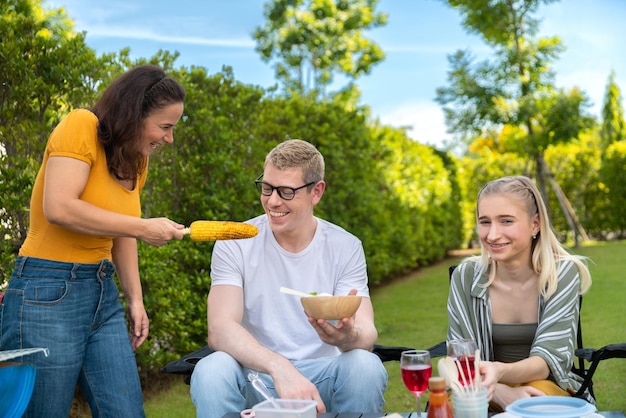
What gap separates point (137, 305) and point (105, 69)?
6.85 ft

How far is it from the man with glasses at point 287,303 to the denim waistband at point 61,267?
517 millimetres

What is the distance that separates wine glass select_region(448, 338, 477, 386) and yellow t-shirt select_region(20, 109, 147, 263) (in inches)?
56.6

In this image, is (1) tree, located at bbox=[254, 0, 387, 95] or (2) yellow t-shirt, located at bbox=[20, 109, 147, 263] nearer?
(2) yellow t-shirt, located at bbox=[20, 109, 147, 263]

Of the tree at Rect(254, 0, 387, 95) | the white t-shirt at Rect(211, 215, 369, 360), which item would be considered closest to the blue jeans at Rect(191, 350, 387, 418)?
the white t-shirt at Rect(211, 215, 369, 360)

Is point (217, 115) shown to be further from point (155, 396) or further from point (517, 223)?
point (517, 223)

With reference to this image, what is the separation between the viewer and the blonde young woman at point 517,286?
3070 millimetres

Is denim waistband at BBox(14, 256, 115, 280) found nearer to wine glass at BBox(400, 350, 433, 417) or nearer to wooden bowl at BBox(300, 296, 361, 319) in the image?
wooden bowl at BBox(300, 296, 361, 319)

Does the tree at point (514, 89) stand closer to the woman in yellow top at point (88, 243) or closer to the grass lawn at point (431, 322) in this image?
the grass lawn at point (431, 322)

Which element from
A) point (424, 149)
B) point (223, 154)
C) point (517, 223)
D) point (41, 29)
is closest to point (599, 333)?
point (223, 154)

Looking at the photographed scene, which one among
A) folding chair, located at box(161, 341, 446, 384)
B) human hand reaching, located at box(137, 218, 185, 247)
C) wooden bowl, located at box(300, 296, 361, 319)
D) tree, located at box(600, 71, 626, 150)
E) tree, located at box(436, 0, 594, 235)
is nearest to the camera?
wooden bowl, located at box(300, 296, 361, 319)

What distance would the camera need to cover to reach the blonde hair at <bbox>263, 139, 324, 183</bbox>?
3.24m

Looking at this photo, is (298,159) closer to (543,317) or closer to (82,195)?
(82,195)

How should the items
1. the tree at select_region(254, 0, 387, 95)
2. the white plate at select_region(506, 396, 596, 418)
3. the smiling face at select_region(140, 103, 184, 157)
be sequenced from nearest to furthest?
the white plate at select_region(506, 396, 596, 418)
the smiling face at select_region(140, 103, 184, 157)
the tree at select_region(254, 0, 387, 95)

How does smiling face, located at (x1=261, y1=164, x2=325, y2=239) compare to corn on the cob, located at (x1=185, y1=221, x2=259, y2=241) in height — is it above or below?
above
